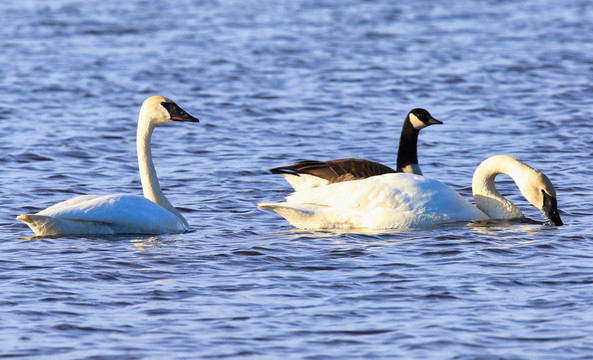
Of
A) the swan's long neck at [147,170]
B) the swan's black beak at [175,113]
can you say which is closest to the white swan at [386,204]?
the swan's long neck at [147,170]

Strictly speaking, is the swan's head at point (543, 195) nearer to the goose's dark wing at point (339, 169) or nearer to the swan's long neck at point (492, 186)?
the swan's long neck at point (492, 186)

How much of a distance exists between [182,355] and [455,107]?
11.1 meters

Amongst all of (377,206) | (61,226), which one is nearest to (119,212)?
(61,226)

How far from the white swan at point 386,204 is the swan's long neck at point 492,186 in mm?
199

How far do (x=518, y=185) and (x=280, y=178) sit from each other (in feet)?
10.3

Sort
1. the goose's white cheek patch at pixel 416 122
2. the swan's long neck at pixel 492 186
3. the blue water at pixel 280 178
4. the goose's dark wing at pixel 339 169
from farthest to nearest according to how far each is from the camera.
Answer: the goose's white cheek patch at pixel 416 122 < the goose's dark wing at pixel 339 169 < the swan's long neck at pixel 492 186 < the blue water at pixel 280 178

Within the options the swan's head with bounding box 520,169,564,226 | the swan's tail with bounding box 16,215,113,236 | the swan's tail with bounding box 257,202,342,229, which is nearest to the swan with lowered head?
the swan's tail with bounding box 257,202,342,229

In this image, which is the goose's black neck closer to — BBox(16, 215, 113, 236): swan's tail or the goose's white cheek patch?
the goose's white cheek patch

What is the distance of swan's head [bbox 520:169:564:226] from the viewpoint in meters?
9.48

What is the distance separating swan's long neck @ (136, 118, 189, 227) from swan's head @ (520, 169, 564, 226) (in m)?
3.27

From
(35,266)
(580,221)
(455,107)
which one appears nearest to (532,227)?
(580,221)

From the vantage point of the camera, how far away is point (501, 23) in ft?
86.0

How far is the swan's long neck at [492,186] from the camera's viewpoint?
9836 millimetres

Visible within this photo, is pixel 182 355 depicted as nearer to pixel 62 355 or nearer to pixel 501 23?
pixel 62 355
